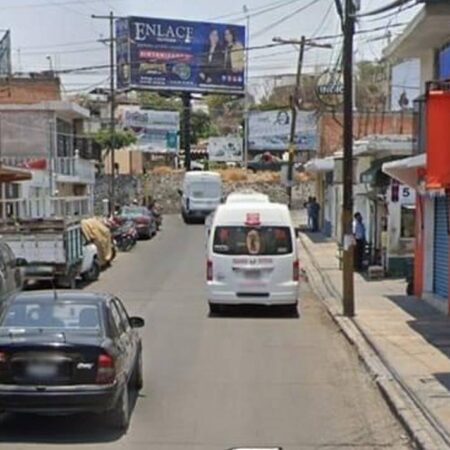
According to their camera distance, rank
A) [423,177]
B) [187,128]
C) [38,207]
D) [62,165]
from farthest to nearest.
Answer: [187,128] → [62,165] → [38,207] → [423,177]

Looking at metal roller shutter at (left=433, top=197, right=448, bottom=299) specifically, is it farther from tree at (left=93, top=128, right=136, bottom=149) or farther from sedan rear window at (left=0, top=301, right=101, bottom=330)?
tree at (left=93, top=128, right=136, bottom=149)

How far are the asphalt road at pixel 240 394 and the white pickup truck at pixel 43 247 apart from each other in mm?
3430

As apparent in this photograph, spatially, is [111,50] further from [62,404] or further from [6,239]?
[62,404]

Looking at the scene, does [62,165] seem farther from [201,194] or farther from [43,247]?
[43,247]

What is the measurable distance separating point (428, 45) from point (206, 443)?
15488 millimetres

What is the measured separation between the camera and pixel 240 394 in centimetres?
1375

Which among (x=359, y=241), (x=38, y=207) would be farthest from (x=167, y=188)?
(x=359, y=241)

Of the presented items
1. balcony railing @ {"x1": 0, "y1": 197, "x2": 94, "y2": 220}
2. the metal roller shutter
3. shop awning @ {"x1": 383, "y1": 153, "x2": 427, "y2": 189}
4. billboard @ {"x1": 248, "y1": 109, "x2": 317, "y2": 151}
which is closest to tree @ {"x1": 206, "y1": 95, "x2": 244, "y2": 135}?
billboard @ {"x1": 248, "y1": 109, "x2": 317, "y2": 151}

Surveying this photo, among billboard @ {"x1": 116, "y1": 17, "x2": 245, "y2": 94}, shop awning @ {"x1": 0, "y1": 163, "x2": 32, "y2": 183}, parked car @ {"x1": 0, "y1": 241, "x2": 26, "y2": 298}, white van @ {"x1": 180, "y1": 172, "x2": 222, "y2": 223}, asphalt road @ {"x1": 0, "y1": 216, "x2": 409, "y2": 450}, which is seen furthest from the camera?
billboard @ {"x1": 116, "y1": 17, "x2": 245, "y2": 94}

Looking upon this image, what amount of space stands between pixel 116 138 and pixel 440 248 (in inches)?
2684

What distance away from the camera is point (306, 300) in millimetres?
26984

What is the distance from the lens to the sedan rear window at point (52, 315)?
1158 cm

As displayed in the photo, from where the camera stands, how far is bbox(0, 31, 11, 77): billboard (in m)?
57.0

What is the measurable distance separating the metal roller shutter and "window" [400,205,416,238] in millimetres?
6689
